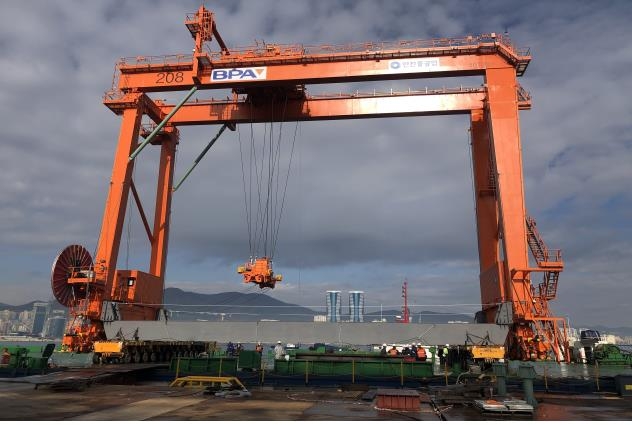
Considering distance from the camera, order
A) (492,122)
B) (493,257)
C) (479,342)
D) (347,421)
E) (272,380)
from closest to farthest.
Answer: (347,421) → (272,380) → (479,342) → (492,122) → (493,257)

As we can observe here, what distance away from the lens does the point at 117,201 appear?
22547 millimetres

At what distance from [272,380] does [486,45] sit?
18.1 m

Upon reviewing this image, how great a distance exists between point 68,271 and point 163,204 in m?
7.71

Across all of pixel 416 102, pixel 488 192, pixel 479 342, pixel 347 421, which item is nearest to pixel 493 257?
pixel 488 192

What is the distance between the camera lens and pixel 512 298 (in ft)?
62.0

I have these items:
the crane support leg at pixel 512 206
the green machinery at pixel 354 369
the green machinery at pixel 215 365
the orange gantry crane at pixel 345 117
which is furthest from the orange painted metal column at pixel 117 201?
the crane support leg at pixel 512 206

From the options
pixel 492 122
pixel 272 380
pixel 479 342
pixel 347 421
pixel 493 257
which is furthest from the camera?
pixel 493 257

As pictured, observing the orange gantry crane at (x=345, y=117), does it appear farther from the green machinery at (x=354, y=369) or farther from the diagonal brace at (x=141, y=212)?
the green machinery at (x=354, y=369)

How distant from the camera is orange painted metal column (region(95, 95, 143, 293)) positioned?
21.8 metres

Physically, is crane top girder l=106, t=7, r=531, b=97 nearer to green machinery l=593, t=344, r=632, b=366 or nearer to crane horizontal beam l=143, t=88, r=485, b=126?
crane horizontal beam l=143, t=88, r=485, b=126

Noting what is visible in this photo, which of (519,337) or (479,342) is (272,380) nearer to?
(479,342)

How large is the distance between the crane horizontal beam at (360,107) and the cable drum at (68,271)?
10.9 m

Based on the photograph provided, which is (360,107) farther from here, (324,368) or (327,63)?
(324,368)

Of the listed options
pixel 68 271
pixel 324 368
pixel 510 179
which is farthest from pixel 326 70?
pixel 68 271
